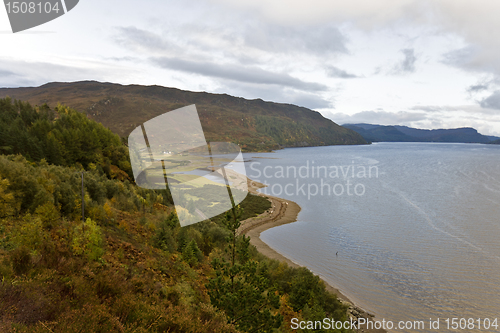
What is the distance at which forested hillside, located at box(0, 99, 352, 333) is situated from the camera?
16.3 feet

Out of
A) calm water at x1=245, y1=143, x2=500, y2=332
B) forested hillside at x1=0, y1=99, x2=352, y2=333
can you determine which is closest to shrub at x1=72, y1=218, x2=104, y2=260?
forested hillside at x1=0, y1=99, x2=352, y2=333

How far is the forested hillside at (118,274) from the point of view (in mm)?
4961

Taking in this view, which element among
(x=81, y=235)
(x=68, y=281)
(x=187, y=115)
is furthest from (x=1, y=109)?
(x=187, y=115)

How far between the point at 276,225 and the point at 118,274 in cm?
3639

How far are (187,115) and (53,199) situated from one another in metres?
11.6

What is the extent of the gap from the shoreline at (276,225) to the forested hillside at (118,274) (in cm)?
303

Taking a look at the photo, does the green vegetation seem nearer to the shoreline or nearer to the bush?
the shoreline

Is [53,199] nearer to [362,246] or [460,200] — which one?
[362,246]

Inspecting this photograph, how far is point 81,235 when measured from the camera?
364 inches

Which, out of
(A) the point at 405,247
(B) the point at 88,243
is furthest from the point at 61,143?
(A) the point at 405,247

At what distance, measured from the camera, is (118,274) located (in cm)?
742

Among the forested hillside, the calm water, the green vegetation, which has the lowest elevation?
the calm water

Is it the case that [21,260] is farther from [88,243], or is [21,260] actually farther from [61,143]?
[61,143]

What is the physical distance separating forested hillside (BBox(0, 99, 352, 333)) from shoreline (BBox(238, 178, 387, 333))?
303 cm
